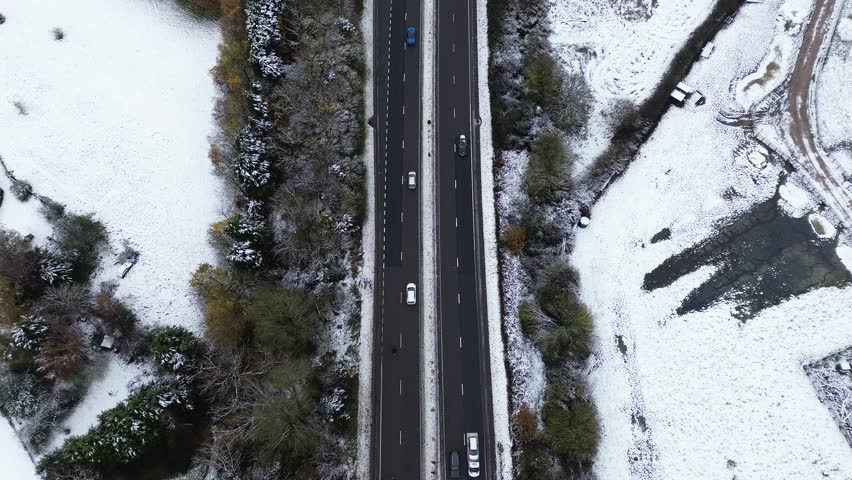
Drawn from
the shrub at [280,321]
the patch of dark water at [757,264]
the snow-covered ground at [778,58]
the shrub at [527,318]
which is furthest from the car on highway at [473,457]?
the snow-covered ground at [778,58]

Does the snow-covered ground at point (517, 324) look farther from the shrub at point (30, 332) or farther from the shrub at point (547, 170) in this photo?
the shrub at point (30, 332)

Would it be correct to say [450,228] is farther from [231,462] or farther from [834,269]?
[834,269]

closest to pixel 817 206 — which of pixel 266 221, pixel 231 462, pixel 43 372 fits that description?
pixel 266 221

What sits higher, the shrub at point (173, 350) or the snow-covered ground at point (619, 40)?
the snow-covered ground at point (619, 40)

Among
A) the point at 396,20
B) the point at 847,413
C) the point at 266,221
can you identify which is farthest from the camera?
the point at 396,20

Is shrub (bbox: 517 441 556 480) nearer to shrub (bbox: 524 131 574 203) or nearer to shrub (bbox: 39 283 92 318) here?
shrub (bbox: 524 131 574 203)
